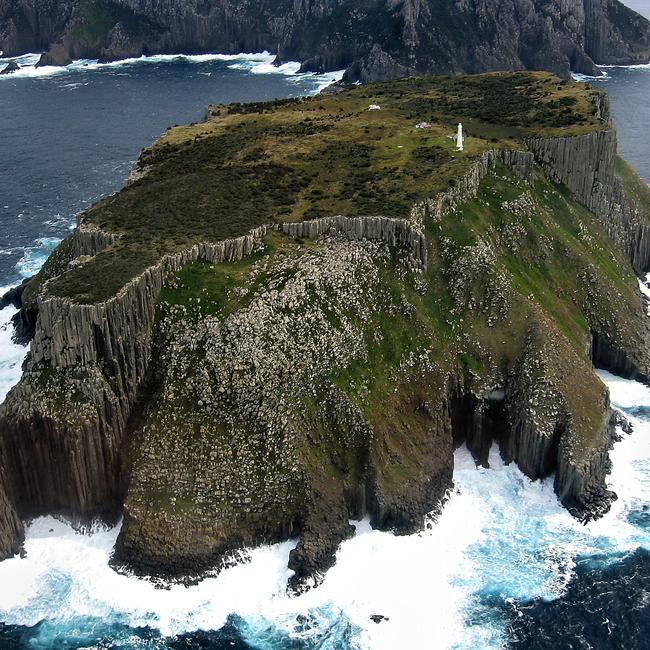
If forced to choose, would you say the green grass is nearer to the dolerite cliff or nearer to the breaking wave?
the dolerite cliff

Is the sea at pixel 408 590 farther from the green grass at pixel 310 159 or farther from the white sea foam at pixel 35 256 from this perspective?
the white sea foam at pixel 35 256

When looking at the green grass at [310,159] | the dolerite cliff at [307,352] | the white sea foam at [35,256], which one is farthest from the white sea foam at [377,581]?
the white sea foam at [35,256]

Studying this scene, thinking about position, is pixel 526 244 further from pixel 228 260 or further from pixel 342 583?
pixel 342 583

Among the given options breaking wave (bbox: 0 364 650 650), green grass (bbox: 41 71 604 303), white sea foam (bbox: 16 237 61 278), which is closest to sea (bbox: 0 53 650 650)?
breaking wave (bbox: 0 364 650 650)

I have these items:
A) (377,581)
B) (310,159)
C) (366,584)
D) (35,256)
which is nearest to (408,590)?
(377,581)

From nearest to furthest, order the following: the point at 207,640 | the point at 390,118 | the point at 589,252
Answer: the point at 207,640, the point at 589,252, the point at 390,118

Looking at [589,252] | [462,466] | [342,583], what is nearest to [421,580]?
[342,583]

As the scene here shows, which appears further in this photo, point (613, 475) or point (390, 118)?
point (390, 118)

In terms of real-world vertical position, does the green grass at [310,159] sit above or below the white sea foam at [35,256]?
above
